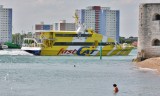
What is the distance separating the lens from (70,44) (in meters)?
94.2

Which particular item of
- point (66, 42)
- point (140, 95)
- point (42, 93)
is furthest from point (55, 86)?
point (66, 42)

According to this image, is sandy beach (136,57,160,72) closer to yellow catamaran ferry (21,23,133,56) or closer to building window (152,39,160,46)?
building window (152,39,160,46)

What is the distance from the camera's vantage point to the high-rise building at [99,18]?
18125 centimetres

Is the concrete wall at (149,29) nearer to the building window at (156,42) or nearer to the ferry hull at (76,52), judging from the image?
the building window at (156,42)

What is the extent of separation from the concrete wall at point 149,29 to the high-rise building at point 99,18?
116413mm

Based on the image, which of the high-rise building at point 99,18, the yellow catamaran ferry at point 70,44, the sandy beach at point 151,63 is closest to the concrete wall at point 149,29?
the sandy beach at point 151,63

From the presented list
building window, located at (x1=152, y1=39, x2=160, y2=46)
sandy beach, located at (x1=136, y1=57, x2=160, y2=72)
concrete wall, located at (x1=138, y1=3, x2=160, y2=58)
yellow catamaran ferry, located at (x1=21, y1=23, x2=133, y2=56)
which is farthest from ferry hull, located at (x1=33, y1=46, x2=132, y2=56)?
sandy beach, located at (x1=136, y1=57, x2=160, y2=72)

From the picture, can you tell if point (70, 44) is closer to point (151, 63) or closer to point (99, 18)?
point (151, 63)

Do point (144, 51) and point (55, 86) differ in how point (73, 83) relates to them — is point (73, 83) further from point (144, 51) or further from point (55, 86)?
point (144, 51)

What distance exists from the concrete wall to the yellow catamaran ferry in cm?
3750

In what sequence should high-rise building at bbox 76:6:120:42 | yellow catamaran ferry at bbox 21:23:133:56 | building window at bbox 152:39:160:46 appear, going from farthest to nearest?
high-rise building at bbox 76:6:120:42, yellow catamaran ferry at bbox 21:23:133:56, building window at bbox 152:39:160:46

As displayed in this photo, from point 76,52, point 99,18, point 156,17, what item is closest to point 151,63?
point 156,17

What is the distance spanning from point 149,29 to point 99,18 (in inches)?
5236

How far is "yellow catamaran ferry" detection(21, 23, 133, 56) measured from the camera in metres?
94.2
